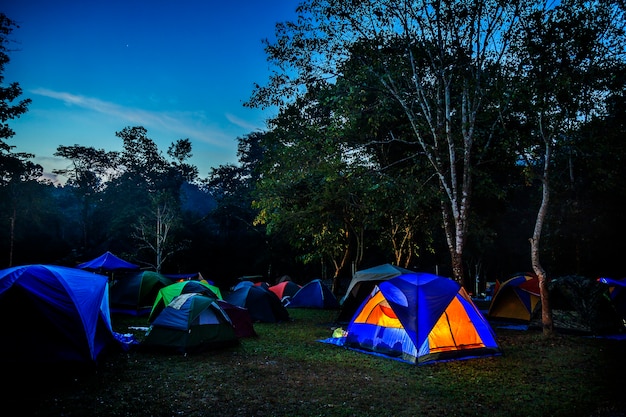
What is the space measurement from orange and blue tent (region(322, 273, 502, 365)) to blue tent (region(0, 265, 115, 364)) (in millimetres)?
5749

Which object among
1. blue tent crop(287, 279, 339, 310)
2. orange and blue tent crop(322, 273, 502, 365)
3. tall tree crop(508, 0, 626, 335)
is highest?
tall tree crop(508, 0, 626, 335)

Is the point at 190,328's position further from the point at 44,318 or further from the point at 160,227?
the point at 160,227

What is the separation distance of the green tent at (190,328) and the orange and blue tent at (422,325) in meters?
3.17

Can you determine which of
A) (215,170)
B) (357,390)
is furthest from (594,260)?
(215,170)

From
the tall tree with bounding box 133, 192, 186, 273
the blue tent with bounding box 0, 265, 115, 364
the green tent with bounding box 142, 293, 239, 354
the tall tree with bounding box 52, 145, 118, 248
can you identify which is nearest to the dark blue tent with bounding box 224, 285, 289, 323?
the green tent with bounding box 142, 293, 239, 354

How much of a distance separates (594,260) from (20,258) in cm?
4580

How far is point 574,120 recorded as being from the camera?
11.4m

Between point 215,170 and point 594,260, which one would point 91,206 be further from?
point 594,260

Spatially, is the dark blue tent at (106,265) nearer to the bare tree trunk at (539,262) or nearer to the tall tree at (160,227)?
the tall tree at (160,227)

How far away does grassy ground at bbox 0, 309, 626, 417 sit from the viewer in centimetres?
542

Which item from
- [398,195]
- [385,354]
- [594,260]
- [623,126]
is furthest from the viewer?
[594,260]

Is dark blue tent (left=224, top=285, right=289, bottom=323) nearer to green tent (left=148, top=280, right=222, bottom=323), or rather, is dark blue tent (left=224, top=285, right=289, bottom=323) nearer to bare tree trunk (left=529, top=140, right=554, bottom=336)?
green tent (left=148, top=280, right=222, bottom=323)

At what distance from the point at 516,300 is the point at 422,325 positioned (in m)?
8.05

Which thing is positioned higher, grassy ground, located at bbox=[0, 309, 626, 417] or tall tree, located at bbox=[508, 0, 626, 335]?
tall tree, located at bbox=[508, 0, 626, 335]
